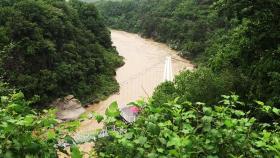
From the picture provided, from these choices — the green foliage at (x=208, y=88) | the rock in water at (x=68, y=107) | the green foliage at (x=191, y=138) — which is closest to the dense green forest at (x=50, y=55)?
the rock in water at (x=68, y=107)

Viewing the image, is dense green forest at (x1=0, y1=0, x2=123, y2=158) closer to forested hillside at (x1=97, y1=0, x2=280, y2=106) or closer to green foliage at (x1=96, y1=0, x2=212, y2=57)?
forested hillside at (x1=97, y1=0, x2=280, y2=106)

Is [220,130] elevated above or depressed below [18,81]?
above

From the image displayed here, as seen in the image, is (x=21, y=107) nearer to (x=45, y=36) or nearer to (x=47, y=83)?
(x=47, y=83)

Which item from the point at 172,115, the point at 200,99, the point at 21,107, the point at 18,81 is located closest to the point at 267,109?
the point at 172,115

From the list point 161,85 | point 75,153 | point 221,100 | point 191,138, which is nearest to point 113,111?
point 75,153

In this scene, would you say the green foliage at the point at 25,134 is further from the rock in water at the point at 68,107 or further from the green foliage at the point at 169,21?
the green foliage at the point at 169,21

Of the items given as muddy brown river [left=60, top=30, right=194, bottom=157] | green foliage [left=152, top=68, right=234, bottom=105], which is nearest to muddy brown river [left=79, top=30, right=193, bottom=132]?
muddy brown river [left=60, top=30, right=194, bottom=157]
